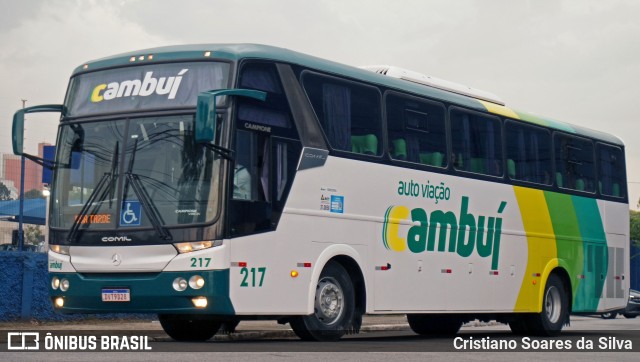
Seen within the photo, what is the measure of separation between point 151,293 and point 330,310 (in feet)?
9.09

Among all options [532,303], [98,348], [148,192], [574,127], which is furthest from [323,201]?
[574,127]

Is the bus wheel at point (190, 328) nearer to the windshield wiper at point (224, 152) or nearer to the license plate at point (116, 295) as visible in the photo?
the license plate at point (116, 295)

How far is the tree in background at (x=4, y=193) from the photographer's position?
Answer: 2742cm

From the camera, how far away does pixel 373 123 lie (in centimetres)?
1650

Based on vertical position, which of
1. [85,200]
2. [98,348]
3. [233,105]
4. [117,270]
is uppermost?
[233,105]

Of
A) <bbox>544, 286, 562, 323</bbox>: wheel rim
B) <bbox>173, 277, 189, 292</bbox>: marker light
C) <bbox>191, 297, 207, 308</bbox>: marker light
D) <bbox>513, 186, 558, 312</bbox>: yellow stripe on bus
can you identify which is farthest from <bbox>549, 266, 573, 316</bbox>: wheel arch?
<bbox>173, 277, 189, 292</bbox>: marker light

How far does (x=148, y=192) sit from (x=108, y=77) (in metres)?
1.92

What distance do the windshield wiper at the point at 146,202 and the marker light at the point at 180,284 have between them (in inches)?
20.1

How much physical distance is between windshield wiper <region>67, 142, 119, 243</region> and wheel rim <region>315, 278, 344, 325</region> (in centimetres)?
315

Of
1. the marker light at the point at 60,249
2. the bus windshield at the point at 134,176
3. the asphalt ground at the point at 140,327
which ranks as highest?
the bus windshield at the point at 134,176

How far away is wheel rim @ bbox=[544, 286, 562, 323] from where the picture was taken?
21125 mm

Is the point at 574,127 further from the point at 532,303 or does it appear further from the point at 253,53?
the point at 253,53

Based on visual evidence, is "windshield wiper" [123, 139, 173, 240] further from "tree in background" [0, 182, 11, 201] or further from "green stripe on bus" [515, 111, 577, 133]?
"tree in background" [0, 182, 11, 201]

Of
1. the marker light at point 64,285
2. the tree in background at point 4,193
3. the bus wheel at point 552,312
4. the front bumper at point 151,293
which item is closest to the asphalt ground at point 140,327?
the marker light at point 64,285
